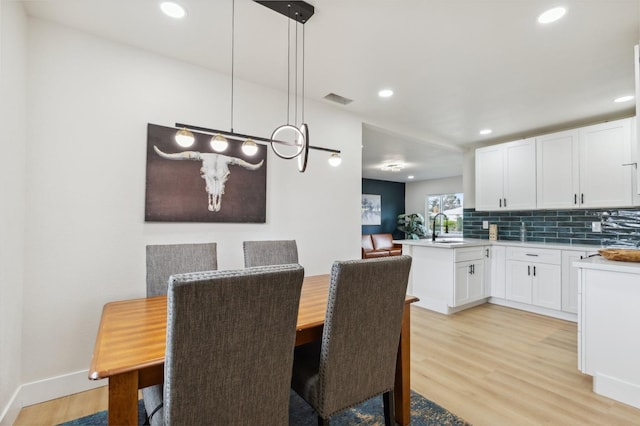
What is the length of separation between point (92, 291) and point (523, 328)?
4.11m

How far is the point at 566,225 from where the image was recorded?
4062 mm

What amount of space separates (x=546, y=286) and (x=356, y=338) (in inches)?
139

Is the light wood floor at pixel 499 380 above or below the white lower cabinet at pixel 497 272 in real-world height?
below

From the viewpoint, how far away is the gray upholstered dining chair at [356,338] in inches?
52.7

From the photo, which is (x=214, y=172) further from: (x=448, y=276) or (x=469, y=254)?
(x=469, y=254)

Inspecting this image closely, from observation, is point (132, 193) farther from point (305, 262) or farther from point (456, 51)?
point (456, 51)

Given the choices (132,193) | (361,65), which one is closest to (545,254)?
(361,65)

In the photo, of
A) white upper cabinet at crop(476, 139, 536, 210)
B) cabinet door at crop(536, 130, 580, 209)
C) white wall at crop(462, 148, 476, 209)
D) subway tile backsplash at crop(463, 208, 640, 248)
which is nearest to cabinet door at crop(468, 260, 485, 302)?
subway tile backsplash at crop(463, 208, 640, 248)

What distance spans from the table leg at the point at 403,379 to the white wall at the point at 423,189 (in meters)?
7.50

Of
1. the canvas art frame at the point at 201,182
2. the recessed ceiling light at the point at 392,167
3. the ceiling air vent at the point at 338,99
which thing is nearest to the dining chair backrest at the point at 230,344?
the canvas art frame at the point at 201,182

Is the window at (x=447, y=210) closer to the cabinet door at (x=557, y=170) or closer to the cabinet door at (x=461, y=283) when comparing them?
the cabinet door at (x=557, y=170)

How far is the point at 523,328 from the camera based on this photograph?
3.40 m

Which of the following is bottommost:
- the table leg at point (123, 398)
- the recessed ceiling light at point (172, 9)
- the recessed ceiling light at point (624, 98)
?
the table leg at point (123, 398)

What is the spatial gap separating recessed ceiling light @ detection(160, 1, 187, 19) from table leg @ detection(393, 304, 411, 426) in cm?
227
